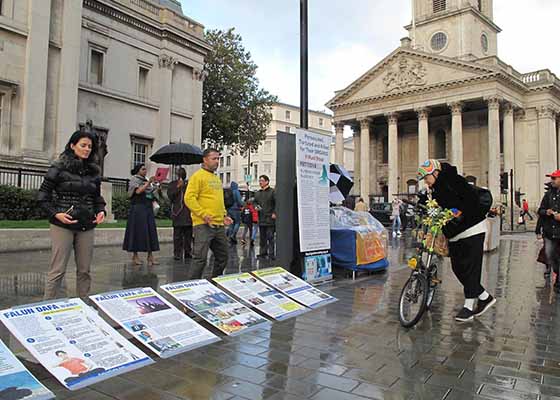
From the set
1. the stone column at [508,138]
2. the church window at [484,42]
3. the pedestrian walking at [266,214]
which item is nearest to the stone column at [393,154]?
the stone column at [508,138]

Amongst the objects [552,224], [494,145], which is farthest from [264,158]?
[552,224]

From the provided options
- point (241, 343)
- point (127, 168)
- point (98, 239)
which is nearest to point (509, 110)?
point (127, 168)

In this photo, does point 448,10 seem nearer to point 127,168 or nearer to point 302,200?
point 127,168

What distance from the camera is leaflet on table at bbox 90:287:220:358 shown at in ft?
13.6

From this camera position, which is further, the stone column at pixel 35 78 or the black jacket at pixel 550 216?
the stone column at pixel 35 78

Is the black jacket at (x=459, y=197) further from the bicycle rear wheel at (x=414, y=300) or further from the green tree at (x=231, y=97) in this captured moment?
the green tree at (x=231, y=97)

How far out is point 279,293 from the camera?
20.5 ft

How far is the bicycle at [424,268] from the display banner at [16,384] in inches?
150

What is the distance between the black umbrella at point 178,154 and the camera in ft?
39.1

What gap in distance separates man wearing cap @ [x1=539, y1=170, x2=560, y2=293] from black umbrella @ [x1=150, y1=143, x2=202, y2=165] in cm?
825

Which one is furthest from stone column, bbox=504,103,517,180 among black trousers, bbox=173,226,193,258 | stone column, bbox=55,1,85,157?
black trousers, bbox=173,226,193,258

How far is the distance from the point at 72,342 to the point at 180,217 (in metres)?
6.82

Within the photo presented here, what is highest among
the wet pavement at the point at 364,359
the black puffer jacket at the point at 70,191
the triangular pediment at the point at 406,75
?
the triangular pediment at the point at 406,75

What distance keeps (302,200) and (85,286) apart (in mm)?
3878
